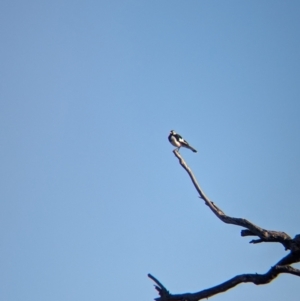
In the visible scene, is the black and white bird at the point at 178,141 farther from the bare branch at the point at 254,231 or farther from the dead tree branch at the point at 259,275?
the dead tree branch at the point at 259,275

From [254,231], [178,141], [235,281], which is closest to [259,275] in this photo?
[235,281]

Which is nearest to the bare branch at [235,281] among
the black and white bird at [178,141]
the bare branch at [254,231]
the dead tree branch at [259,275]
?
the dead tree branch at [259,275]

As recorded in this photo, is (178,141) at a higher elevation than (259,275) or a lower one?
higher

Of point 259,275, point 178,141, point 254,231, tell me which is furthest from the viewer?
point 178,141

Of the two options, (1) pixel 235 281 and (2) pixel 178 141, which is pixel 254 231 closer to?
(1) pixel 235 281

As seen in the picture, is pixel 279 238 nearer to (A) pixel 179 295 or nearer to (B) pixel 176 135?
(A) pixel 179 295

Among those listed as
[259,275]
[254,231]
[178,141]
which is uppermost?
[178,141]

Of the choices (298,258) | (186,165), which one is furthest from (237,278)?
(186,165)

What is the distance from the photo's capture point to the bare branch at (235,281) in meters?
8.20

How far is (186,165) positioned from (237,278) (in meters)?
2.87

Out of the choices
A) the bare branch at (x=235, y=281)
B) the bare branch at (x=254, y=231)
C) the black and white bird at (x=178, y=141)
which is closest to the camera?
the bare branch at (x=235, y=281)

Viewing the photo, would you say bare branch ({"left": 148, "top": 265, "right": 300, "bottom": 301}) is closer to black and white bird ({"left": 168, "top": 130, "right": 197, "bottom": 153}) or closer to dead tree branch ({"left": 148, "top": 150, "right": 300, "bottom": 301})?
dead tree branch ({"left": 148, "top": 150, "right": 300, "bottom": 301})

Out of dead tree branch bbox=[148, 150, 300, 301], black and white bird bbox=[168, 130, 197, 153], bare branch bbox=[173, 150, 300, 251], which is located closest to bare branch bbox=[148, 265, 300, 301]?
dead tree branch bbox=[148, 150, 300, 301]

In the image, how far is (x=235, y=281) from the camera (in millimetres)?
8422
